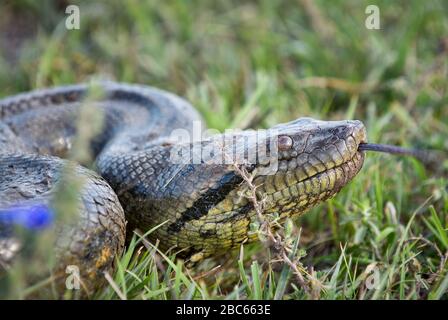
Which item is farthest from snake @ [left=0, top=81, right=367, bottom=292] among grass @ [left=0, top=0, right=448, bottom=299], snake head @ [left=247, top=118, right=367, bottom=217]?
grass @ [left=0, top=0, right=448, bottom=299]

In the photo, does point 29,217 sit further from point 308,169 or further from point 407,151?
point 407,151

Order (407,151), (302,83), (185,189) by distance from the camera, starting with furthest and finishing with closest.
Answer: (302,83) → (407,151) → (185,189)

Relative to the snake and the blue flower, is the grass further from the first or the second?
the blue flower

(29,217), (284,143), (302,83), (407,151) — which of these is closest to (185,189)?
(284,143)

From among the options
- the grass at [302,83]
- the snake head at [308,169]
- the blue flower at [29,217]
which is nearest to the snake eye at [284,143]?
the snake head at [308,169]
